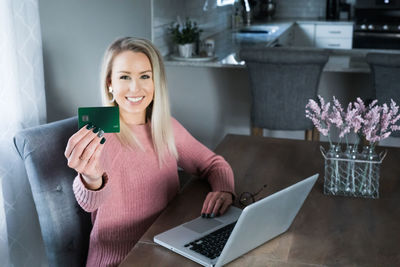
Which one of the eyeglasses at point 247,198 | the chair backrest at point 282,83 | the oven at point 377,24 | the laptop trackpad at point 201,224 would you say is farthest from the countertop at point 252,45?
the laptop trackpad at point 201,224

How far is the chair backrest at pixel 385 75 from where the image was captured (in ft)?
9.57

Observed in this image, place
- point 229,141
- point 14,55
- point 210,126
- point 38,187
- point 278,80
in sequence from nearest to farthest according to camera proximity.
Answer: point 38,187, point 14,55, point 229,141, point 278,80, point 210,126

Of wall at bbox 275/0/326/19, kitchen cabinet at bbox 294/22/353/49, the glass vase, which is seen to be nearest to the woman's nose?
the glass vase

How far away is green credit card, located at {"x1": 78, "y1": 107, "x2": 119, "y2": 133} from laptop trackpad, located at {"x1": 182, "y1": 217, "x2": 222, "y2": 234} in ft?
1.22

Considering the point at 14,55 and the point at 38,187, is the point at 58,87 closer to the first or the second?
the point at 14,55

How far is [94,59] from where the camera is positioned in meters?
3.42

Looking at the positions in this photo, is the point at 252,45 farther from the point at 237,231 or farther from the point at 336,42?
the point at 237,231

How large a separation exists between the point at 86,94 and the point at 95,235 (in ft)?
6.38

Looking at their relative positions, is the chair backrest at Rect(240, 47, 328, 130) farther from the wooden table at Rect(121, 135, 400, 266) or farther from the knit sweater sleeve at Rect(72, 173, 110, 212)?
the knit sweater sleeve at Rect(72, 173, 110, 212)

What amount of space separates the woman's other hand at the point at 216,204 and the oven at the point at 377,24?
4.58 m

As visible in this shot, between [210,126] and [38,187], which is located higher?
[38,187]

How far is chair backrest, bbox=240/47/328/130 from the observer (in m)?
3.12

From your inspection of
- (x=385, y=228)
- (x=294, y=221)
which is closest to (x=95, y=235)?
(x=294, y=221)


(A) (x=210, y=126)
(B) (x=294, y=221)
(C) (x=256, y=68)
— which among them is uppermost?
(C) (x=256, y=68)
